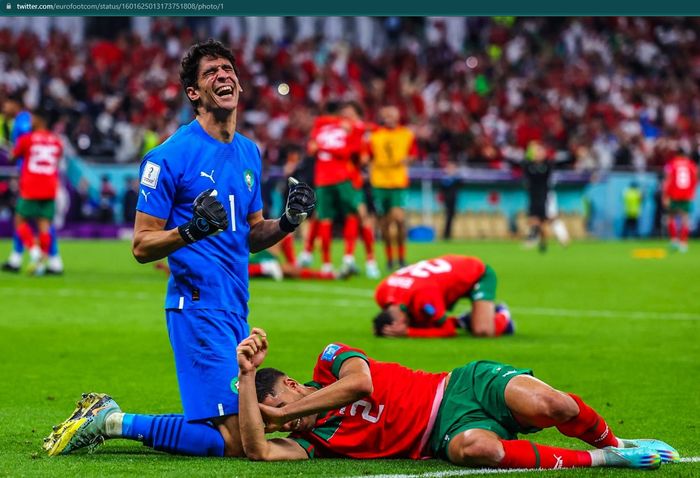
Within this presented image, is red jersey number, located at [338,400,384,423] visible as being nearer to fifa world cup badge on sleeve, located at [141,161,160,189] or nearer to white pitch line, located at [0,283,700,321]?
fifa world cup badge on sleeve, located at [141,161,160,189]

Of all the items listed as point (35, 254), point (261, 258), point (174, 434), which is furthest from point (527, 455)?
point (35, 254)

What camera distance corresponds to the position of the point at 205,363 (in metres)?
5.82

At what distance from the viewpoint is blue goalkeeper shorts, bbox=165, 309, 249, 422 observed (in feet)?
19.1

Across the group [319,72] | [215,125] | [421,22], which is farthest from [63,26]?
[215,125]

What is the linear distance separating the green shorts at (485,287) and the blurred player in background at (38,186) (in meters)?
8.77

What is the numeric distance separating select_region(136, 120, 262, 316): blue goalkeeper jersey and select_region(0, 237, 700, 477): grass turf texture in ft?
2.74

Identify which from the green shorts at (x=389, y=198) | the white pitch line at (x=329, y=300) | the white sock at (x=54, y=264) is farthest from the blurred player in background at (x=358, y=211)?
the white sock at (x=54, y=264)

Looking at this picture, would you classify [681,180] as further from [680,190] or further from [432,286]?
[432,286]

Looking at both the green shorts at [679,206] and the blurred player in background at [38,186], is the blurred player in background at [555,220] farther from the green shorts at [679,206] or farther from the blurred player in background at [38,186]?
the blurred player in background at [38,186]

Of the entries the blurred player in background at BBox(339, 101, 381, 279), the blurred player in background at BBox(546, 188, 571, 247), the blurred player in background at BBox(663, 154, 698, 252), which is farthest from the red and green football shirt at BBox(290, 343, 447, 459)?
the blurred player in background at BBox(546, 188, 571, 247)

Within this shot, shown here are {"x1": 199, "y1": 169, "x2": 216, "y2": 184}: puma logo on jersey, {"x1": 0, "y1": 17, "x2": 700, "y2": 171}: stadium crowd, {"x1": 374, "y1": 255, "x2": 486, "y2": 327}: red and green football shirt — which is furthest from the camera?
{"x1": 0, "y1": 17, "x2": 700, "y2": 171}: stadium crowd

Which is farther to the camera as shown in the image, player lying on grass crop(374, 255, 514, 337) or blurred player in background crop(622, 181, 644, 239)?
blurred player in background crop(622, 181, 644, 239)

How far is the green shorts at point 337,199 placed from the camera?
1842 centimetres

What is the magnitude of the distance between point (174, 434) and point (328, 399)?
879 mm
